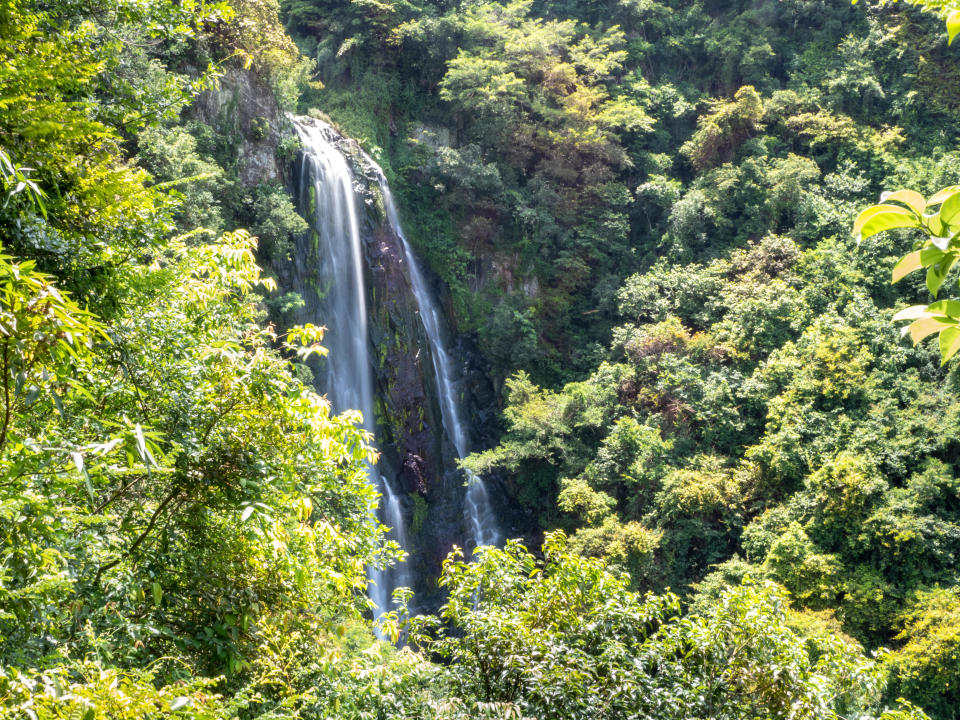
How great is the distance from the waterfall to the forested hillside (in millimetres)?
675

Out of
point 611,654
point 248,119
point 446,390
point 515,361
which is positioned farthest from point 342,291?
point 611,654

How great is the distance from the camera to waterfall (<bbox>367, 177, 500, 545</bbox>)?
48.1 feet

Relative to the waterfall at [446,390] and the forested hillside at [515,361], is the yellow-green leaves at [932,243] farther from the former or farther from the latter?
the waterfall at [446,390]

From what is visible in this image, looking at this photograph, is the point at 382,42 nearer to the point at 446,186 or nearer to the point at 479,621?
the point at 446,186

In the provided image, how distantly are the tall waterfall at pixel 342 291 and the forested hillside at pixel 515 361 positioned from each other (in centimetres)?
67

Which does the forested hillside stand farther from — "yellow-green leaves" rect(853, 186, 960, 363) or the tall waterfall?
the tall waterfall

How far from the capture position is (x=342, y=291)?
13.5 m

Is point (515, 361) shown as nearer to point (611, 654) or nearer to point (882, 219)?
point (611, 654)

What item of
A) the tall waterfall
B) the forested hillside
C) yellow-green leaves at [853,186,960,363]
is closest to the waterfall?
the forested hillside

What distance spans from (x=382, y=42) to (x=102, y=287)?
16884mm

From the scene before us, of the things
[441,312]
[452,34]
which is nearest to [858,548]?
[441,312]

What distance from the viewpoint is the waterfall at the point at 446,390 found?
48.1 feet

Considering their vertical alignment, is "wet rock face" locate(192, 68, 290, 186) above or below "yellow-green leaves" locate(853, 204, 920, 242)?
above

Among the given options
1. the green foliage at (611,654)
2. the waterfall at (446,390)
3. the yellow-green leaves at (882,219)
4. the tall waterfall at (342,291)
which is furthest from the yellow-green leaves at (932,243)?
the waterfall at (446,390)
